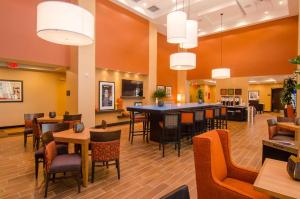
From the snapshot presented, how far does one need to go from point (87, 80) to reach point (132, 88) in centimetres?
Answer: 269

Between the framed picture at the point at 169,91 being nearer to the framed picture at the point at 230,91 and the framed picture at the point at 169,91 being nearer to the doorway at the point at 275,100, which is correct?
the framed picture at the point at 230,91

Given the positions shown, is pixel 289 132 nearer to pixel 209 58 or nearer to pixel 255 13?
pixel 255 13

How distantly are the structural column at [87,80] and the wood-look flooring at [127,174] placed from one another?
214 centimetres

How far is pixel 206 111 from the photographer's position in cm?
611

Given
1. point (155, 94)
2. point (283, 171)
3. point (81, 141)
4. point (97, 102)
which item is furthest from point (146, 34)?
point (283, 171)

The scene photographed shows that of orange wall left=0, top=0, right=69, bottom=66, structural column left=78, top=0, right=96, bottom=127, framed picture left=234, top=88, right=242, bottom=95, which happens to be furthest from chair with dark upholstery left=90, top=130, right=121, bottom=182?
framed picture left=234, top=88, right=242, bottom=95

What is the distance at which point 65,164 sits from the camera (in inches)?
101

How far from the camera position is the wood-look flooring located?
2676mm

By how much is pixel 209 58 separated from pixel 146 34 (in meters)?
4.58

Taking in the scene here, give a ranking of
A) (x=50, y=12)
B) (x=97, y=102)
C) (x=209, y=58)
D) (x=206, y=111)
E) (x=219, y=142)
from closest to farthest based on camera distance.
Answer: (x=219, y=142), (x=50, y=12), (x=206, y=111), (x=97, y=102), (x=209, y=58)

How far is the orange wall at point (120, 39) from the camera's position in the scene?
7324 millimetres

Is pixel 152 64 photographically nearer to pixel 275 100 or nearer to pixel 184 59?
pixel 184 59

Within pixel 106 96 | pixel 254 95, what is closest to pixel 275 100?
pixel 254 95

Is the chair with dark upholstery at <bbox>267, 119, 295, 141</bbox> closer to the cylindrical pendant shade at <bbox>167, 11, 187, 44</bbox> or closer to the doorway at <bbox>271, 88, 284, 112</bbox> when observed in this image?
the cylindrical pendant shade at <bbox>167, 11, 187, 44</bbox>
